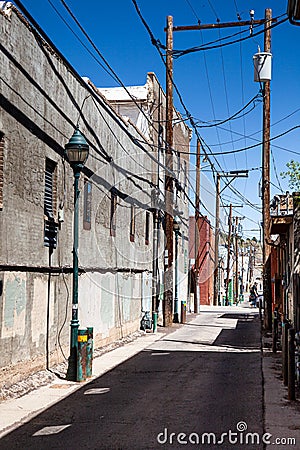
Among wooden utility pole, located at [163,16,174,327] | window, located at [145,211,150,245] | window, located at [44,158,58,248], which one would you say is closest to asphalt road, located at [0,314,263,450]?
window, located at [44,158,58,248]

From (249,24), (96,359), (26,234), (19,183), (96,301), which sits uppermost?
(249,24)

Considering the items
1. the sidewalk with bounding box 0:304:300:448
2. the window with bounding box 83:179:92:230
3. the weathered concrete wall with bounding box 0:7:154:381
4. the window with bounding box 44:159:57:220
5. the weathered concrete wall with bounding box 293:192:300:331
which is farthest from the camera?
the window with bounding box 83:179:92:230

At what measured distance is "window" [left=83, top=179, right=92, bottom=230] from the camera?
17.3 m

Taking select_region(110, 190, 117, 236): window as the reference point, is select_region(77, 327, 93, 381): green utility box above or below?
below

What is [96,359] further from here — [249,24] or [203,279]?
[203,279]

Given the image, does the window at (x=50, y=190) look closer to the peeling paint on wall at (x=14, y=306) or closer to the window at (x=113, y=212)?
the peeling paint on wall at (x=14, y=306)

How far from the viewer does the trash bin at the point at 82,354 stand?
512 inches

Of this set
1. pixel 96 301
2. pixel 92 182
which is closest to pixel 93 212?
pixel 92 182

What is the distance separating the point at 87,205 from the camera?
697 inches

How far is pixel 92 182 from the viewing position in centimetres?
1812

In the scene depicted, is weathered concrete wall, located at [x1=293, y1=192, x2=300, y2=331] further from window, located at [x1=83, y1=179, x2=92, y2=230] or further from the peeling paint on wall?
the peeling paint on wall

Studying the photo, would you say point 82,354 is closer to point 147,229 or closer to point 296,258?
point 296,258

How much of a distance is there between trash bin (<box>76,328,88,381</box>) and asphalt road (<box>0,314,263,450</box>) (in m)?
0.29

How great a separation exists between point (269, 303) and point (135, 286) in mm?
4910
